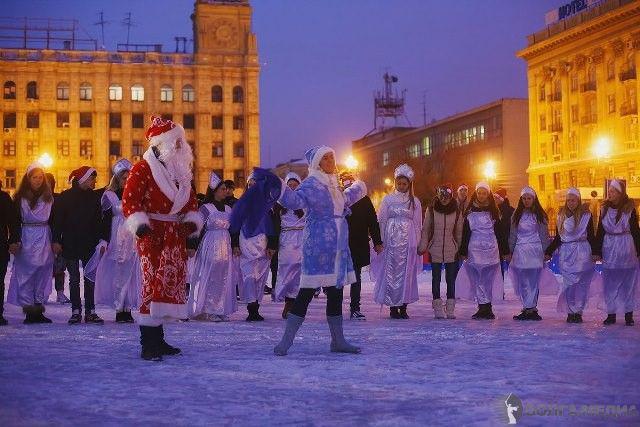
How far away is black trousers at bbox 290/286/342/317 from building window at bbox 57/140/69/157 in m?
73.0

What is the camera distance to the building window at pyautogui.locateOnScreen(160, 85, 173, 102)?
262ft

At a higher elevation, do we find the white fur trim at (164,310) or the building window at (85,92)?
the building window at (85,92)

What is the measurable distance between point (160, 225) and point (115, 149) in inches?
2889

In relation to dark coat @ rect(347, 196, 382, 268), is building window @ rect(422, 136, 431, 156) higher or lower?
higher

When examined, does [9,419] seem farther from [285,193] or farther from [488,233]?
[488,233]

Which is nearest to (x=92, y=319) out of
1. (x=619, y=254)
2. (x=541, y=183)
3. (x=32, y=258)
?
(x=32, y=258)

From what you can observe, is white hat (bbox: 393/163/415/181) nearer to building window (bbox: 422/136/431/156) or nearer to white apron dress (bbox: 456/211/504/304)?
white apron dress (bbox: 456/211/504/304)

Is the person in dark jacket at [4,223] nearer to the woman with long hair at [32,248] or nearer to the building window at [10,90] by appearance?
the woman with long hair at [32,248]

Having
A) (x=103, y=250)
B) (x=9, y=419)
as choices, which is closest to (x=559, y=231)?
(x=103, y=250)

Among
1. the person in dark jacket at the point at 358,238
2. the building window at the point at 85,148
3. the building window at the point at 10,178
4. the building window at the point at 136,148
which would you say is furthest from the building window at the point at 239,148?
the person in dark jacket at the point at 358,238

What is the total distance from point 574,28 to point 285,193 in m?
56.1

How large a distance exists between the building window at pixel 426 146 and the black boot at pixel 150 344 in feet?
259

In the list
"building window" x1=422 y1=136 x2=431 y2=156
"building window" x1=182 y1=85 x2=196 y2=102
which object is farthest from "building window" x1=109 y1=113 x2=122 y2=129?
"building window" x1=422 y1=136 x2=431 y2=156

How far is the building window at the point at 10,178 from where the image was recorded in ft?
244
